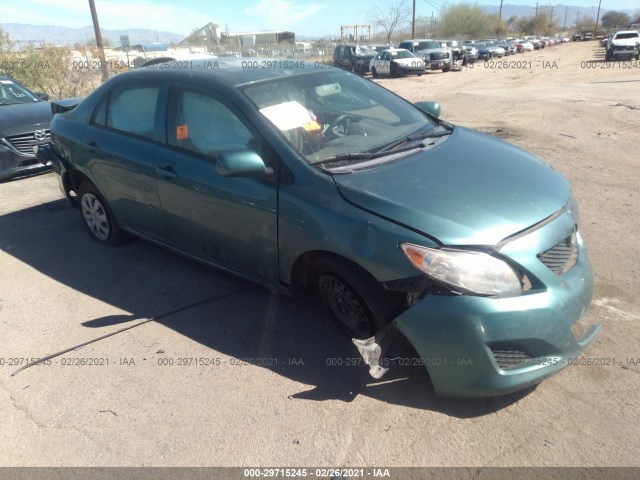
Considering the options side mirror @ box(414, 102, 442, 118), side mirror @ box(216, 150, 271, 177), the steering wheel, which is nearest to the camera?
side mirror @ box(216, 150, 271, 177)

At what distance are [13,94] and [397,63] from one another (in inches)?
783

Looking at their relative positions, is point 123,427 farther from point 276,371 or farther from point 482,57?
point 482,57

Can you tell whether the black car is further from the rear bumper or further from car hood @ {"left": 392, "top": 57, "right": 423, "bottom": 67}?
car hood @ {"left": 392, "top": 57, "right": 423, "bottom": 67}

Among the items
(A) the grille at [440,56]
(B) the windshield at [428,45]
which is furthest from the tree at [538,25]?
(A) the grille at [440,56]

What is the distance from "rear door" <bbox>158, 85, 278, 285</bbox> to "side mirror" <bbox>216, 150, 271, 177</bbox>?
13 centimetres

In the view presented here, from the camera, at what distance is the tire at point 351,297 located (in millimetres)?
2666

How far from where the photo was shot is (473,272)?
2.35 meters

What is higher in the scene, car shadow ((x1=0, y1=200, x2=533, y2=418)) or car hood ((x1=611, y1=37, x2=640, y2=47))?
car hood ((x1=611, y1=37, x2=640, y2=47))

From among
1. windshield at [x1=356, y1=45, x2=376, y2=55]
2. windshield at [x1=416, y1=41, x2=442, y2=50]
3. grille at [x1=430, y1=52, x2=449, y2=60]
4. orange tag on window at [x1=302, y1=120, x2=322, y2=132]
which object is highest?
windshield at [x1=416, y1=41, x2=442, y2=50]

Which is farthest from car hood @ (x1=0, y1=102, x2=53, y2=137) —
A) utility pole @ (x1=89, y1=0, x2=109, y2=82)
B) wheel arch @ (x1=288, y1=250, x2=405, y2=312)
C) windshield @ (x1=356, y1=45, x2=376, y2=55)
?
windshield @ (x1=356, y1=45, x2=376, y2=55)

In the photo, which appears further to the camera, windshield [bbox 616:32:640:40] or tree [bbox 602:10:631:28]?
tree [bbox 602:10:631:28]

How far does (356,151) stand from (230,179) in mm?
846

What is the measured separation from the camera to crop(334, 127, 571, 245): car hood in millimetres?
2465

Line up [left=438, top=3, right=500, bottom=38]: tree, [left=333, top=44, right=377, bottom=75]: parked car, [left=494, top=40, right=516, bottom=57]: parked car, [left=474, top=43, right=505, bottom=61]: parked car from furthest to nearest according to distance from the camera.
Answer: [left=438, top=3, right=500, bottom=38]: tree < [left=494, top=40, right=516, bottom=57]: parked car < [left=474, top=43, right=505, bottom=61]: parked car < [left=333, top=44, right=377, bottom=75]: parked car
